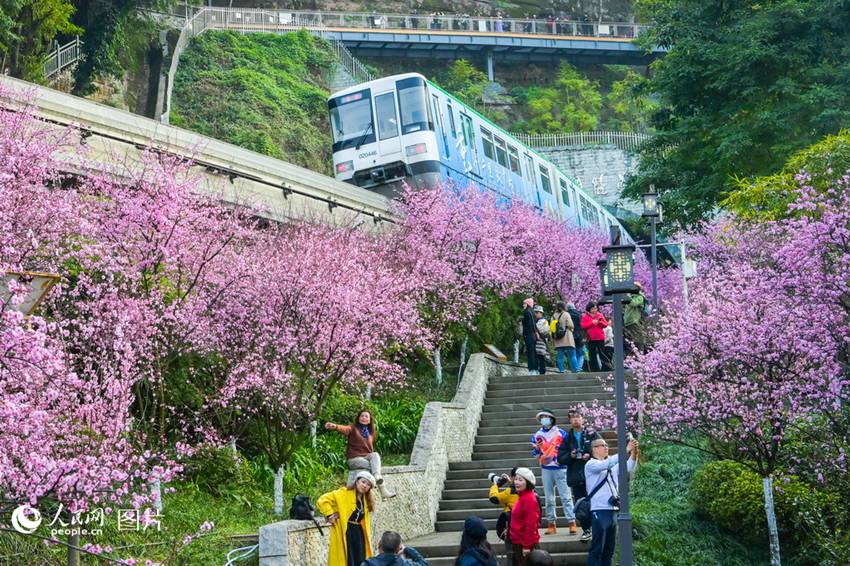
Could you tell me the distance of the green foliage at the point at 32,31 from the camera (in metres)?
30.3

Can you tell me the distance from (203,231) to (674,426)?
7033 mm

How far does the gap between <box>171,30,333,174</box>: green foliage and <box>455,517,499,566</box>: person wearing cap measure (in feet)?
123

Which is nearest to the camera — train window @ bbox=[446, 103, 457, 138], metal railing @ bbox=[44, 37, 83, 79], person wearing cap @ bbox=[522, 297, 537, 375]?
person wearing cap @ bbox=[522, 297, 537, 375]

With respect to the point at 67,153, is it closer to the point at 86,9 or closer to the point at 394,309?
the point at 394,309

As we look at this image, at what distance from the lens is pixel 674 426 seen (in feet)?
54.6

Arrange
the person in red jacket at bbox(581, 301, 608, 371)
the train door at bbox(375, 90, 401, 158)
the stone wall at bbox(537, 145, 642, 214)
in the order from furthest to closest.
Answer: the stone wall at bbox(537, 145, 642, 214), the train door at bbox(375, 90, 401, 158), the person in red jacket at bbox(581, 301, 608, 371)

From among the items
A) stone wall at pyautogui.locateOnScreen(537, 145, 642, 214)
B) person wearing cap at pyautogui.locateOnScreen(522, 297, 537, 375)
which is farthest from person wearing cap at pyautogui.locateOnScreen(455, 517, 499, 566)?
stone wall at pyautogui.locateOnScreen(537, 145, 642, 214)

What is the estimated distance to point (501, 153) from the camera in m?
34.8

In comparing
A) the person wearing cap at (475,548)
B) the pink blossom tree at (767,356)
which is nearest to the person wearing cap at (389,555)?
the person wearing cap at (475,548)

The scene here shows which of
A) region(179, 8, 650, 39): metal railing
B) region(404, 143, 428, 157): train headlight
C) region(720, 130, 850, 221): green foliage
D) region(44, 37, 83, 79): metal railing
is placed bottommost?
region(720, 130, 850, 221): green foliage

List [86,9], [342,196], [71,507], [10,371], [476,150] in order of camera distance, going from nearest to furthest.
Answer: [10,371] → [71,507] → [342,196] → [476,150] → [86,9]

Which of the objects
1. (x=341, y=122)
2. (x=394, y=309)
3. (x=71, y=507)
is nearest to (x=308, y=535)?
(x=71, y=507)

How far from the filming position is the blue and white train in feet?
97.8

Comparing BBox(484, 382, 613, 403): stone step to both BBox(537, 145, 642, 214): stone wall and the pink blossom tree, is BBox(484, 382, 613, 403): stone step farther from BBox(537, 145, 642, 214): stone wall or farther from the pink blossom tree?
BBox(537, 145, 642, 214): stone wall
